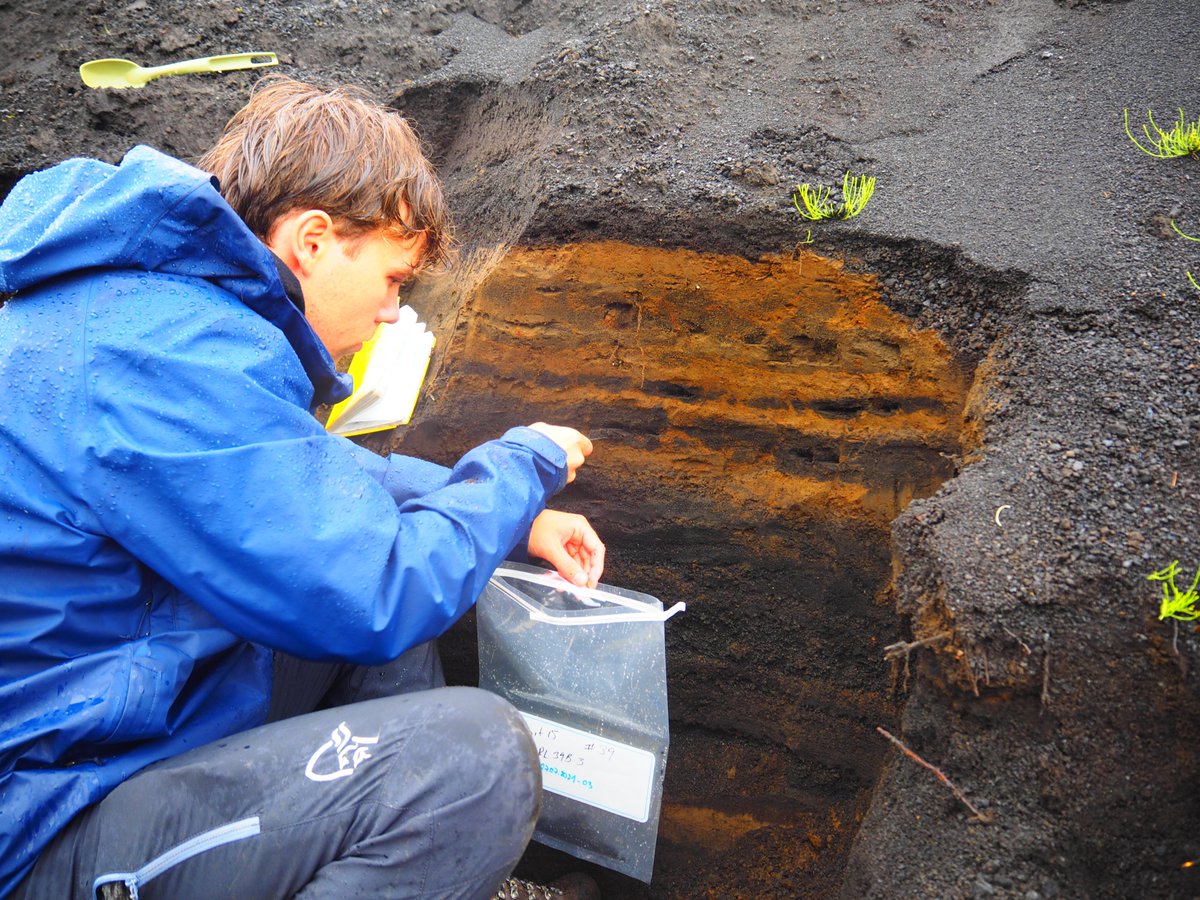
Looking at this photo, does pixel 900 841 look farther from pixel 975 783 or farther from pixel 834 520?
pixel 834 520

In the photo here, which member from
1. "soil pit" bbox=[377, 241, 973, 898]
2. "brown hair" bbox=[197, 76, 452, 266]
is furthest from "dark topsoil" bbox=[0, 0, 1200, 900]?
"brown hair" bbox=[197, 76, 452, 266]

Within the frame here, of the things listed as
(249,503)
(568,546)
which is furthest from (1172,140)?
(249,503)

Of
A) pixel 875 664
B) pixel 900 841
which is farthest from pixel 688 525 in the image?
pixel 900 841

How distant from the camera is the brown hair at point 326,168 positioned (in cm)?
200

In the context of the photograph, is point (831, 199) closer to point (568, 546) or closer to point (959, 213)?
point (959, 213)

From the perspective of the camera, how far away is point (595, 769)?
2.27 m

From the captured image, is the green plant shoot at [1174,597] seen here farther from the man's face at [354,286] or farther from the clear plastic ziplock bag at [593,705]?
the man's face at [354,286]

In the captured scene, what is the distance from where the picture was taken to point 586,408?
9.71 ft

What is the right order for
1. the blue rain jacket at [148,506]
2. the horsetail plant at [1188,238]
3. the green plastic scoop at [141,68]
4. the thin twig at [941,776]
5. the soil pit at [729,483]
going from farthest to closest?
the green plastic scoop at [141,68] < the soil pit at [729,483] < the horsetail plant at [1188,238] < the thin twig at [941,776] < the blue rain jacket at [148,506]

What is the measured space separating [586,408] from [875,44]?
1.54m

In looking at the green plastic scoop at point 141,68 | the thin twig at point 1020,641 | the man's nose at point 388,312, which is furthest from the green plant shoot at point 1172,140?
the green plastic scoop at point 141,68

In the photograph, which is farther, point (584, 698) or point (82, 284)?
point (584, 698)

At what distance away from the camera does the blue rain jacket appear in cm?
151

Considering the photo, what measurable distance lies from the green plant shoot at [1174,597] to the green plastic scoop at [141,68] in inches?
129
